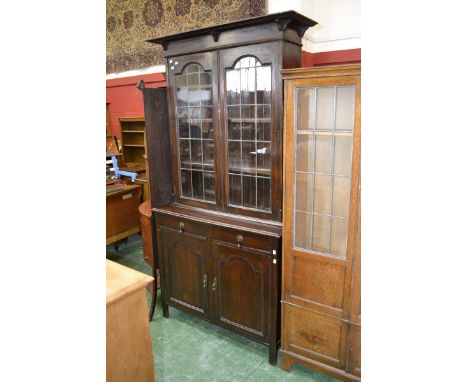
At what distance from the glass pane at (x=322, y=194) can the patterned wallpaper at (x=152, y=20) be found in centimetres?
164

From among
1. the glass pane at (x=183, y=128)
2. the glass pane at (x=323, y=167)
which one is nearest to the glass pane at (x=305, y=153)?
the glass pane at (x=323, y=167)

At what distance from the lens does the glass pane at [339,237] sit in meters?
1.98

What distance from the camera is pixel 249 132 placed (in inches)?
92.0

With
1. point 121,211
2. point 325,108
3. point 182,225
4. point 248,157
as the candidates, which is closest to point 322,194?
point 325,108

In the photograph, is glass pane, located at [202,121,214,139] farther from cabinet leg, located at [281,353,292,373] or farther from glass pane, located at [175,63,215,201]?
cabinet leg, located at [281,353,292,373]

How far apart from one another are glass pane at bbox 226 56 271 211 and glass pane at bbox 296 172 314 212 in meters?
0.28

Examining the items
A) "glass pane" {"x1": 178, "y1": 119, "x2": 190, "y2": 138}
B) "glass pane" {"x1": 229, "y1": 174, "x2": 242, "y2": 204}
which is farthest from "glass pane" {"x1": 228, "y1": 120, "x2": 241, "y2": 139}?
"glass pane" {"x1": 178, "y1": 119, "x2": 190, "y2": 138}

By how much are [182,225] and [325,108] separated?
1.30 metres
